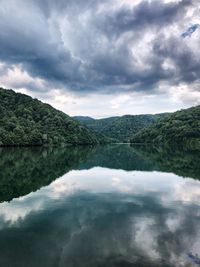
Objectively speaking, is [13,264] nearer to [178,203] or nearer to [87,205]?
[87,205]

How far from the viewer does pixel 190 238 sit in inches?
798

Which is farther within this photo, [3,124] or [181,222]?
[3,124]

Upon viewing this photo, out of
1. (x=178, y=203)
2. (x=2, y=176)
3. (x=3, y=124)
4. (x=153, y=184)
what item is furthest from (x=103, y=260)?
(x=3, y=124)

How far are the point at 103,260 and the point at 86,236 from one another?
463 cm

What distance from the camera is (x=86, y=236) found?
20.5 meters

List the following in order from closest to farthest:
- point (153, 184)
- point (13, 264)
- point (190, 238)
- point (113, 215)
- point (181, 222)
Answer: point (13, 264) < point (190, 238) < point (181, 222) < point (113, 215) < point (153, 184)

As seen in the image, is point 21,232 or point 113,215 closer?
point 21,232

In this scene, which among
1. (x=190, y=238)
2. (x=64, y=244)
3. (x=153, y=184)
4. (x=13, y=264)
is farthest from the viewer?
(x=153, y=184)

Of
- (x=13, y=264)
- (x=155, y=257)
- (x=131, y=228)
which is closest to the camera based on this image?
(x=13, y=264)

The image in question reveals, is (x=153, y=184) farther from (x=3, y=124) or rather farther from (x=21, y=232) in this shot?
(x=3, y=124)

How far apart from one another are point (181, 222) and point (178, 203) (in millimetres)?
8402

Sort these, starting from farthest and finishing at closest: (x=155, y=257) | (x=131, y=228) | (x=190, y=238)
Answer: (x=131, y=228) → (x=190, y=238) → (x=155, y=257)

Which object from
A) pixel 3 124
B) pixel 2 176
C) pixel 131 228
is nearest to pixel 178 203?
pixel 131 228

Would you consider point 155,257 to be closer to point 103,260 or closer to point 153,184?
point 103,260
